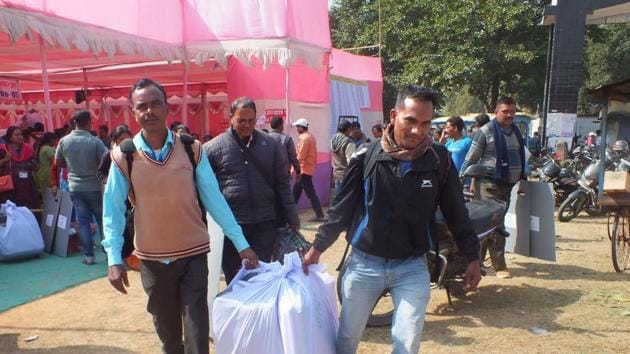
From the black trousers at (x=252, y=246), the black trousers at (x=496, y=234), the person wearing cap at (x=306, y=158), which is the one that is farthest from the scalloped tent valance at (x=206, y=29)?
the black trousers at (x=252, y=246)

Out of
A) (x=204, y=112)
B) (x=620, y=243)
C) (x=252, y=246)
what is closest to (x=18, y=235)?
(x=252, y=246)

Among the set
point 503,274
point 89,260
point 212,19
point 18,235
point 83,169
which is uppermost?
point 212,19

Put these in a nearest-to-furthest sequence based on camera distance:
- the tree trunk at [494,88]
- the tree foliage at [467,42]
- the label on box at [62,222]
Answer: the label on box at [62,222], the tree foliage at [467,42], the tree trunk at [494,88]

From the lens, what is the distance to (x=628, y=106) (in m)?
5.63

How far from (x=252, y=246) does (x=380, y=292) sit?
1336 millimetres

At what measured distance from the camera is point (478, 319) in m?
4.38

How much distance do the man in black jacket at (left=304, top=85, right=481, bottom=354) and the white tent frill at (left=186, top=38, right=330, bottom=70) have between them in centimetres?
637

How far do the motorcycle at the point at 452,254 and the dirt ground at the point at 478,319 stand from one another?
0.46 ft

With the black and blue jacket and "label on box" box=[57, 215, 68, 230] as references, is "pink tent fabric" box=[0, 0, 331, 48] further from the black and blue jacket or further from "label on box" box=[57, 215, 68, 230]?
the black and blue jacket

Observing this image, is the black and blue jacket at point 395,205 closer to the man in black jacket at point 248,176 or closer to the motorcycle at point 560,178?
the man in black jacket at point 248,176

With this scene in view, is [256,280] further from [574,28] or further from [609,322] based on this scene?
[574,28]

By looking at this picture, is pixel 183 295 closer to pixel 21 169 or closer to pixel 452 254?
pixel 452 254

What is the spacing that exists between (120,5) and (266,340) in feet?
25.4

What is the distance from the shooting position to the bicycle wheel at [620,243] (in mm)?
5625
